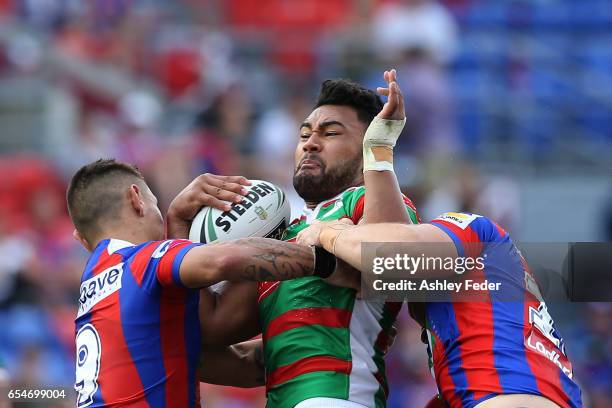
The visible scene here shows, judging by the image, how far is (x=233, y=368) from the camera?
647 cm

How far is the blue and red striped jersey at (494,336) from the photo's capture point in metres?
5.27

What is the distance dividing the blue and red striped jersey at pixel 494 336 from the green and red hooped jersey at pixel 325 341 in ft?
1.05

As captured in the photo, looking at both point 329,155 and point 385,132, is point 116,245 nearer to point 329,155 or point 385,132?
point 329,155

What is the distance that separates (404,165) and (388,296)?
5.95 metres

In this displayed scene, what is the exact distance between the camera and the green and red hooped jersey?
222 inches

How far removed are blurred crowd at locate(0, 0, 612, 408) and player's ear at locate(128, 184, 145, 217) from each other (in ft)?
13.6

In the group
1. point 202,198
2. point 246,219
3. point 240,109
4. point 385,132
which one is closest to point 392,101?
point 385,132

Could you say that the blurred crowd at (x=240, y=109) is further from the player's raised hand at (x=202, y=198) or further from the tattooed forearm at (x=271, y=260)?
the tattooed forearm at (x=271, y=260)

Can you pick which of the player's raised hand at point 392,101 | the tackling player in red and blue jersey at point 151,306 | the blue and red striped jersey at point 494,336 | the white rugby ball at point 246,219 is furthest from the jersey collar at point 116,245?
the blue and red striped jersey at point 494,336

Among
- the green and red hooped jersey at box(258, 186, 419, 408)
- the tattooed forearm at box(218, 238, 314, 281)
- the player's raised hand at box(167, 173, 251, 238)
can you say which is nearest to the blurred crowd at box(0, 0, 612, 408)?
the player's raised hand at box(167, 173, 251, 238)

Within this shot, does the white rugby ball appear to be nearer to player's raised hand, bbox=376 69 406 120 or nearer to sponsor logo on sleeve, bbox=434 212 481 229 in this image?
player's raised hand, bbox=376 69 406 120

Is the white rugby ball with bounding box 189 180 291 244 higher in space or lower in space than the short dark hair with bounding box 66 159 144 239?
lower

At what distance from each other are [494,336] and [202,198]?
5.41 feet

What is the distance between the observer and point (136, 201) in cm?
589
